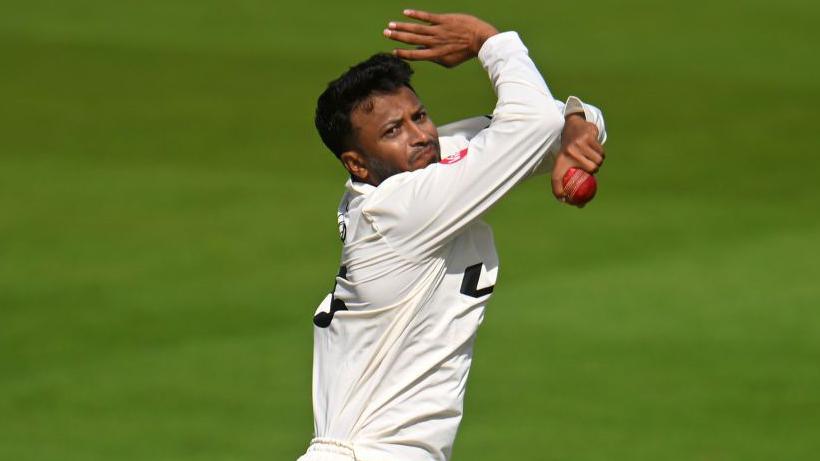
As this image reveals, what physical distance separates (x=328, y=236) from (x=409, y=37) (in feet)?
17.4

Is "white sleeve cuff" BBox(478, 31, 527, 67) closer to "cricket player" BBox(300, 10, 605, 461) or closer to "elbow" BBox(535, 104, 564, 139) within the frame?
"cricket player" BBox(300, 10, 605, 461)

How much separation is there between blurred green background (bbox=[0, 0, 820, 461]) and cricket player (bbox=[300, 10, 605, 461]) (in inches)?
103

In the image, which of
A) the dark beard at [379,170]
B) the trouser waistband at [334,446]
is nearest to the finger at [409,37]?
the dark beard at [379,170]

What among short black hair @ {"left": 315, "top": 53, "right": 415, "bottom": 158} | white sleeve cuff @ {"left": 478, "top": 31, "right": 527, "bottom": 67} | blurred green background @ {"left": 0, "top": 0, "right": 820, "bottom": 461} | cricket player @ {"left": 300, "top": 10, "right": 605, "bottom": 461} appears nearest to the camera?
cricket player @ {"left": 300, "top": 10, "right": 605, "bottom": 461}

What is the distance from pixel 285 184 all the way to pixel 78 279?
79.0 inches

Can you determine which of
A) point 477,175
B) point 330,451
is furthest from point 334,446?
point 477,175

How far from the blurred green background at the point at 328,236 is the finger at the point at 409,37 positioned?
298 cm

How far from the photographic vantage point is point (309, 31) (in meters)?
13.9

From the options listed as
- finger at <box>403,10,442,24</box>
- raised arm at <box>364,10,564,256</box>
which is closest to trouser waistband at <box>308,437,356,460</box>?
raised arm at <box>364,10,564,256</box>

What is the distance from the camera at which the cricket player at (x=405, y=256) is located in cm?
417

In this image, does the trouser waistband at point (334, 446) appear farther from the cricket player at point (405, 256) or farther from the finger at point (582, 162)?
the finger at point (582, 162)

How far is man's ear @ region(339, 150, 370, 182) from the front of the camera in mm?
4414

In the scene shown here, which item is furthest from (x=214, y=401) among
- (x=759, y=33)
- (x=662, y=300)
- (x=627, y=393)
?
(x=759, y=33)

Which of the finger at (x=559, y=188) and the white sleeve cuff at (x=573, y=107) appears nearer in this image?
the finger at (x=559, y=188)
